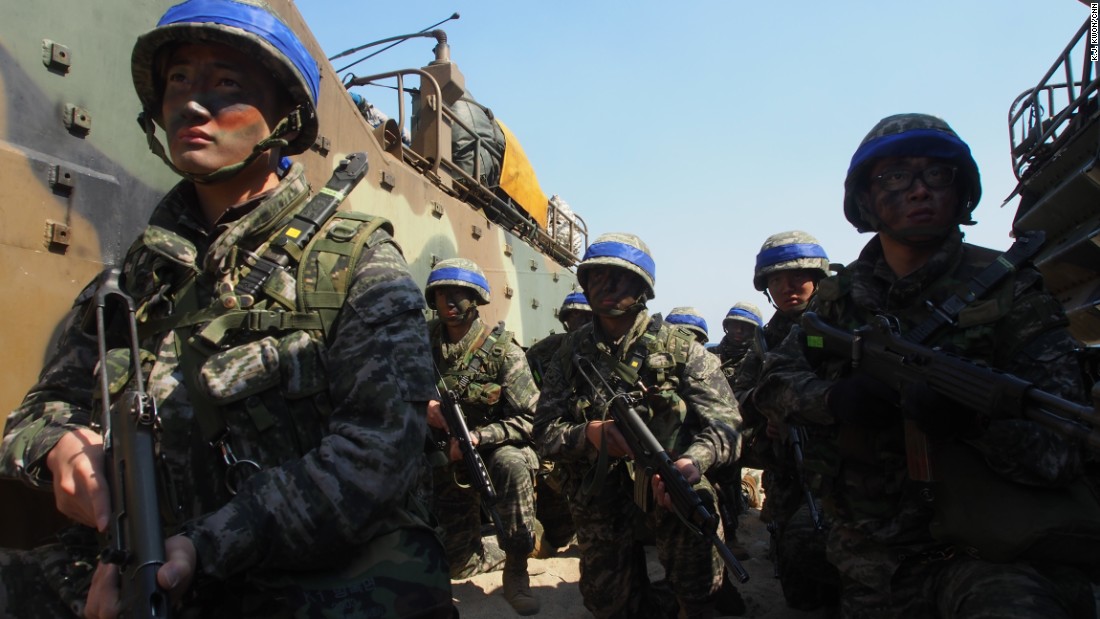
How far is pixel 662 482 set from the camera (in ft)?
12.2

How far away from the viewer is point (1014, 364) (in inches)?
96.9

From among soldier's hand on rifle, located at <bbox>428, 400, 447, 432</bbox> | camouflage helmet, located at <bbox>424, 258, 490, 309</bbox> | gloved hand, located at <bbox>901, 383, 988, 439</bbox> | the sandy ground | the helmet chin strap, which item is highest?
camouflage helmet, located at <bbox>424, 258, 490, 309</bbox>

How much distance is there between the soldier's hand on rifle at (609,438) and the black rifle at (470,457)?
3.87 ft

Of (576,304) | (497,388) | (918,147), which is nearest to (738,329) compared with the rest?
(576,304)

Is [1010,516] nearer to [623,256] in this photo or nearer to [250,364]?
[250,364]

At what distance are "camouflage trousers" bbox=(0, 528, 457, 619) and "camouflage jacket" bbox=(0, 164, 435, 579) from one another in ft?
0.12

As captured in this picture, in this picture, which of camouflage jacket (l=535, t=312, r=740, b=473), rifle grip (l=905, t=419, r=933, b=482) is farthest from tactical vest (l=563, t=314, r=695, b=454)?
rifle grip (l=905, t=419, r=933, b=482)

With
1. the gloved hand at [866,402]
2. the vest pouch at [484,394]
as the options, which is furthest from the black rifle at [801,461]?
the vest pouch at [484,394]

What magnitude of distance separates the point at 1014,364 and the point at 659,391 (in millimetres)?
2047

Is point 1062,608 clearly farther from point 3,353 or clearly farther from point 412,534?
Answer: point 3,353

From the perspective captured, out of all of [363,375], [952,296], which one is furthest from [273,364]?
[952,296]

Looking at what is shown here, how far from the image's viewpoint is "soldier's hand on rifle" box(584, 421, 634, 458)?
13.1 ft

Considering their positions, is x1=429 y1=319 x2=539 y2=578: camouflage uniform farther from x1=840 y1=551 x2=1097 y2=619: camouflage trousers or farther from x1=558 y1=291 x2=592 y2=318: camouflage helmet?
x1=840 y1=551 x2=1097 y2=619: camouflage trousers

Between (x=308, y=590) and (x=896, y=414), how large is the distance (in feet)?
6.17
